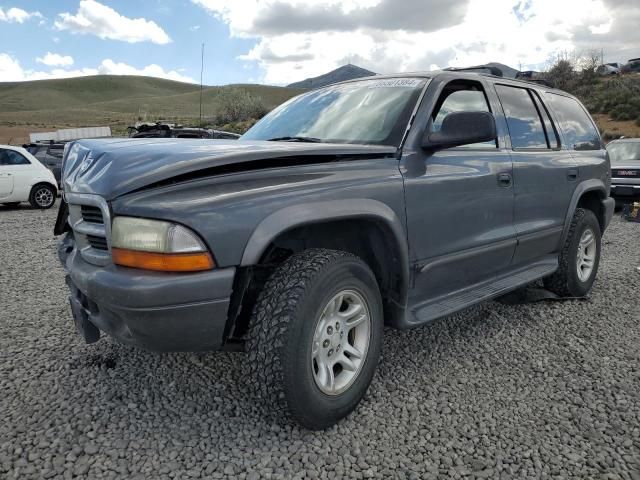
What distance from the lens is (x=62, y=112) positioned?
8731 centimetres

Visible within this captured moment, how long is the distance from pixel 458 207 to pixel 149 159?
1.79 meters

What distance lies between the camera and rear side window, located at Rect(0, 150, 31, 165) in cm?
1108

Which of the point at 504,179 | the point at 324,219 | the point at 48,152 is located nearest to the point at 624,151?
the point at 504,179

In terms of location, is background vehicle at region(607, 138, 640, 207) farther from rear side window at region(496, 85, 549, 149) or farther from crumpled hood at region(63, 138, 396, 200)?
crumpled hood at region(63, 138, 396, 200)

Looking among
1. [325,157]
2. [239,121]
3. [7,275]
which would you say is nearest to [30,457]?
[325,157]

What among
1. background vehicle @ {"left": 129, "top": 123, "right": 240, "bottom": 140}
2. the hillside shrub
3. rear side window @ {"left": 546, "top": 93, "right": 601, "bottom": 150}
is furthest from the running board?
the hillside shrub

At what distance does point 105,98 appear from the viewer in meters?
129

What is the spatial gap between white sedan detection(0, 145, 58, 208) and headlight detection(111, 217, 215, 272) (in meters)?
10.7

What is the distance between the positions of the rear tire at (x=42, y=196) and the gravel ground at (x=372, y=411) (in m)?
8.59

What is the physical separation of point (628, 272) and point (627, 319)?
1767 mm

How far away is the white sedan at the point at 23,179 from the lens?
36.1 ft

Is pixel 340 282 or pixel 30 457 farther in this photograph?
pixel 340 282

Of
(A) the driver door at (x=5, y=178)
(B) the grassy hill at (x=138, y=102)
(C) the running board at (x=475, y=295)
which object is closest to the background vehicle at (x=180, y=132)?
(A) the driver door at (x=5, y=178)

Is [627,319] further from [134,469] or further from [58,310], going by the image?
[58,310]
